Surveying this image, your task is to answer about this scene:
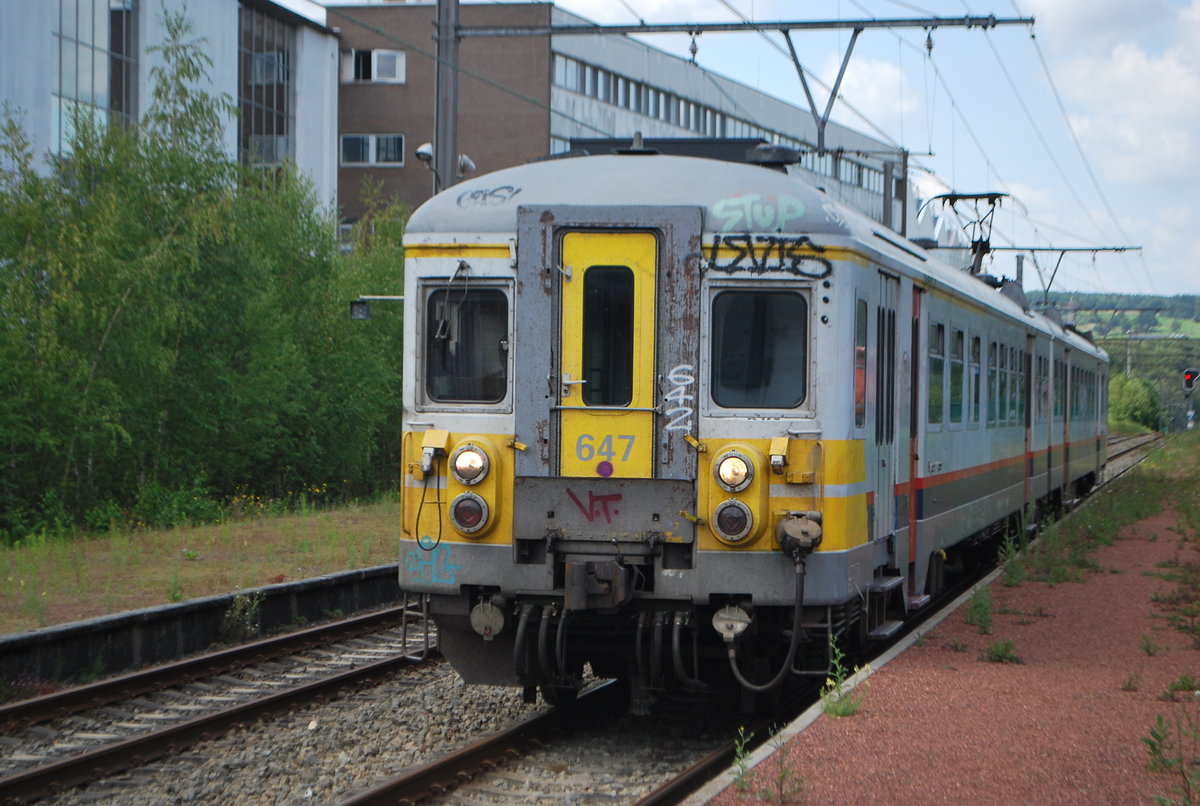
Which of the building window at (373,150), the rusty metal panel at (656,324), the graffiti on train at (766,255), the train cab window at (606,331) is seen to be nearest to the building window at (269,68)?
the building window at (373,150)

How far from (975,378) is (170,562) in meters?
8.22

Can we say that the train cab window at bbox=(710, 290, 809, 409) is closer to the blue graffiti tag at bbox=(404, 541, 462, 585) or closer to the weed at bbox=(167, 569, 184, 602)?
the blue graffiti tag at bbox=(404, 541, 462, 585)

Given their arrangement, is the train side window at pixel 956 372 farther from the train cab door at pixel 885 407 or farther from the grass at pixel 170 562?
the grass at pixel 170 562

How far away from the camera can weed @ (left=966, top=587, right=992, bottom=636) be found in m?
10.8

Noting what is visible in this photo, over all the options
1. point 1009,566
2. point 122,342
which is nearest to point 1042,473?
point 1009,566

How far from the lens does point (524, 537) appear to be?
7809mm

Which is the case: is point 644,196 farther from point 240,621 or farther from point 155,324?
point 155,324

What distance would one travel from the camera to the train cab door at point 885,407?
29.5ft

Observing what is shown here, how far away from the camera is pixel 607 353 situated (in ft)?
25.7

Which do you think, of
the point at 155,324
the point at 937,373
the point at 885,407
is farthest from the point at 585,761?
the point at 155,324

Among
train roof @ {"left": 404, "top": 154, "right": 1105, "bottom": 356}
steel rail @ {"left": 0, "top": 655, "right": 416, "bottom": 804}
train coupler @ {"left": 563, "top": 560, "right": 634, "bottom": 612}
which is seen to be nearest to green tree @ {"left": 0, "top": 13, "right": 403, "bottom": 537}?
steel rail @ {"left": 0, "top": 655, "right": 416, "bottom": 804}

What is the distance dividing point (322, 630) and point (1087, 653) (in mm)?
6068

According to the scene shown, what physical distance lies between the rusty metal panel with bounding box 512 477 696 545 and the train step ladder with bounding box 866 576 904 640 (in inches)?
72.9

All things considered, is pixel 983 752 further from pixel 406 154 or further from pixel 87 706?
pixel 406 154
